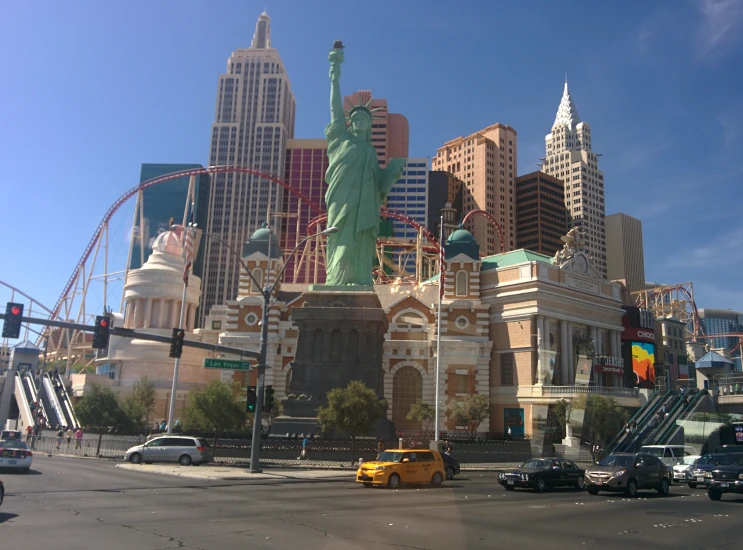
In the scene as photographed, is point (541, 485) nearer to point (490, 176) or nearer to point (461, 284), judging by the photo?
point (461, 284)

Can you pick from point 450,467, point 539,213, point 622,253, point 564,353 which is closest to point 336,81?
point 564,353

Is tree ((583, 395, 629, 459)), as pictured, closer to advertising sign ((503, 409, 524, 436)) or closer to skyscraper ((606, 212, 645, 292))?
advertising sign ((503, 409, 524, 436))

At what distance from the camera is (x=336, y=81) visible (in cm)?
5750

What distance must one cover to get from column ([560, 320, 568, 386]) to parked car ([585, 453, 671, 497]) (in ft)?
122

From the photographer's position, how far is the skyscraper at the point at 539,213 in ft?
552

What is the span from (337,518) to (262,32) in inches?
6822

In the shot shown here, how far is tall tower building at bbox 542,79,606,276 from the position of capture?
176250mm

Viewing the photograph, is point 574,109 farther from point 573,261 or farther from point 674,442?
point 674,442

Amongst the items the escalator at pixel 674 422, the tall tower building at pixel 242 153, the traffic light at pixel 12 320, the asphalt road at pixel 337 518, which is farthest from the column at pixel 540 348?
the tall tower building at pixel 242 153

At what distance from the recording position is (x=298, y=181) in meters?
158

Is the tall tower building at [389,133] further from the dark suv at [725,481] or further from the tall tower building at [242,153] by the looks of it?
the dark suv at [725,481]

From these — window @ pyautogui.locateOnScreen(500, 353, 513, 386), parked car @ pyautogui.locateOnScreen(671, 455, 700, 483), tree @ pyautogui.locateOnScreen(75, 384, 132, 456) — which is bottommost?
parked car @ pyautogui.locateOnScreen(671, 455, 700, 483)

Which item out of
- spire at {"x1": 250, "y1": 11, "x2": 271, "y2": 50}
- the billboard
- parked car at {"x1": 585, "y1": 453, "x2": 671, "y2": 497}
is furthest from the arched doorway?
spire at {"x1": 250, "y1": 11, "x2": 271, "y2": 50}

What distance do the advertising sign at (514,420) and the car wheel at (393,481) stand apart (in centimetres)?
3521
